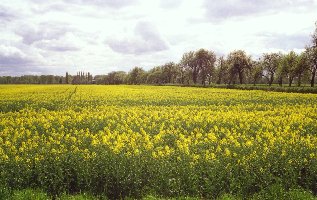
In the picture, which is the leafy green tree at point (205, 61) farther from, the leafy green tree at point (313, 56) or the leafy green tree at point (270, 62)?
the leafy green tree at point (313, 56)

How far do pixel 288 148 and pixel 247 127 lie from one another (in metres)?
4.37

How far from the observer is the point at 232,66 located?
9669 cm

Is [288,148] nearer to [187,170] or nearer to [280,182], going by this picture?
[280,182]

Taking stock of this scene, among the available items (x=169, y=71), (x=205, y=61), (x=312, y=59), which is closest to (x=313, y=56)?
(x=312, y=59)

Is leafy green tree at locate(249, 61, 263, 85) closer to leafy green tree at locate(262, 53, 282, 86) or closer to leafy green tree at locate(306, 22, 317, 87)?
leafy green tree at locate(262, 53, 282, 86)

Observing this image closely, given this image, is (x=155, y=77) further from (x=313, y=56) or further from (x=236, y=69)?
(x=313, y=56)

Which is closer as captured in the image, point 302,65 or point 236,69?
point 302,65

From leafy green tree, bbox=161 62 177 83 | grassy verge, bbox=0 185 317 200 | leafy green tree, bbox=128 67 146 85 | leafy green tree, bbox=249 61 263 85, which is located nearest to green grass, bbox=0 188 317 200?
grassy verge, bbox=0 185 317 200

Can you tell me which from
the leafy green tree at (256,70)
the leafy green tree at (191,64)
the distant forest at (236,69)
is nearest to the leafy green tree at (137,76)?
the distant forest at (236,69)

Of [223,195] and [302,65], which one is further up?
[302,65]

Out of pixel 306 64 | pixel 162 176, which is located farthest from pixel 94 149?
pixel 306 64

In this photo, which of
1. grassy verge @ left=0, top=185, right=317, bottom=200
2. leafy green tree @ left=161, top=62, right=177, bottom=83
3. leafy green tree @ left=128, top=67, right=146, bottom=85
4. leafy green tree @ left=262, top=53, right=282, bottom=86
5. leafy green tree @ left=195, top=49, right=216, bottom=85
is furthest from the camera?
leafy green tree @ left=128, top=67, right=146, bottom=85

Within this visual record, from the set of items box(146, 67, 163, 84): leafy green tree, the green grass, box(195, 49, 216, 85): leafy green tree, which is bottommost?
the green grass

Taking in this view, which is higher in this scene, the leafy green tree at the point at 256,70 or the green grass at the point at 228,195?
the leafy green tree at the point at 256,70
